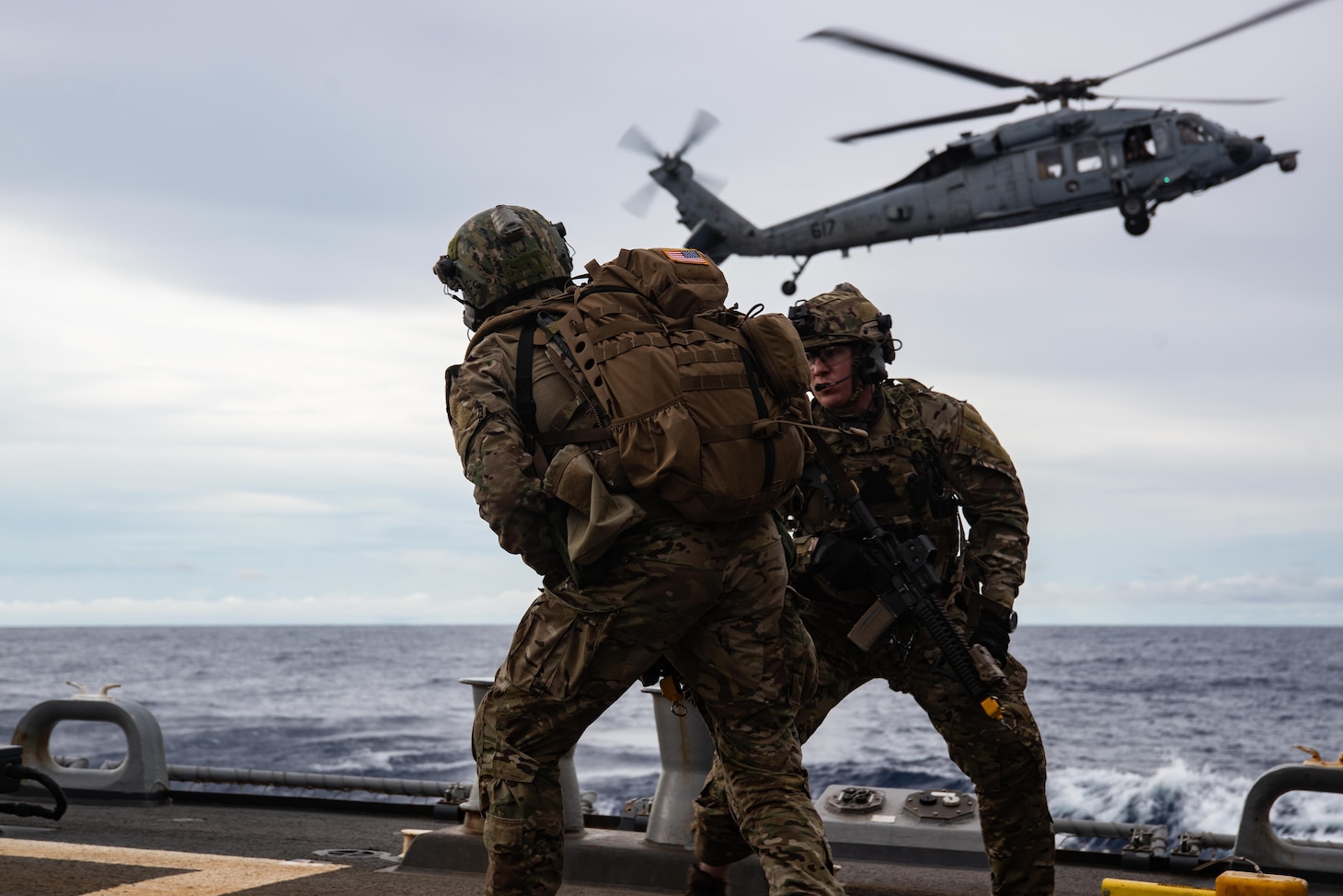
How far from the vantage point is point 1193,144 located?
22.9m

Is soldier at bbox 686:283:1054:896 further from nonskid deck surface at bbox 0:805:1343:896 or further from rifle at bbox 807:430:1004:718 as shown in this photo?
nonskid deck surface at bbox 0:805:1343:896

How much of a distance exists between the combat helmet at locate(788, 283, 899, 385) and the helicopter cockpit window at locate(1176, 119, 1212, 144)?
20843 mm

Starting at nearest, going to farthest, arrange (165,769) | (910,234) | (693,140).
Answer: (165,769)
(910,234)
(693,140)

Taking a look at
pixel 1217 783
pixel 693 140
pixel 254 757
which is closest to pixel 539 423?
pixel 1217 783

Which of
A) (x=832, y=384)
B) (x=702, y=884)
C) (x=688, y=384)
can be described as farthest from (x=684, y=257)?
(x=702, y=884)

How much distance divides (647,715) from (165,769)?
32005mm

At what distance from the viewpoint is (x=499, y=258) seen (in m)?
3.46

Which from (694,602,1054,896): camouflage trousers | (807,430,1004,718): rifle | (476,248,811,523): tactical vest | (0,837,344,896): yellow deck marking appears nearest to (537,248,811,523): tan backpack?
(476,248,811,523): tactical vest

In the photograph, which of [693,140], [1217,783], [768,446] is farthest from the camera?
[693,140]

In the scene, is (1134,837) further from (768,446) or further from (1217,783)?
(1217,783)

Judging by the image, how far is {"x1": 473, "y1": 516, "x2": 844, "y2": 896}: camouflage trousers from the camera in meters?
3.15

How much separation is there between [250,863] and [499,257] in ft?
8.67

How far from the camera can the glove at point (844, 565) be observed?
4098 mm

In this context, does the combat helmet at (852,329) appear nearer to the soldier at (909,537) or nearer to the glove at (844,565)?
the soldier at (909,537)
